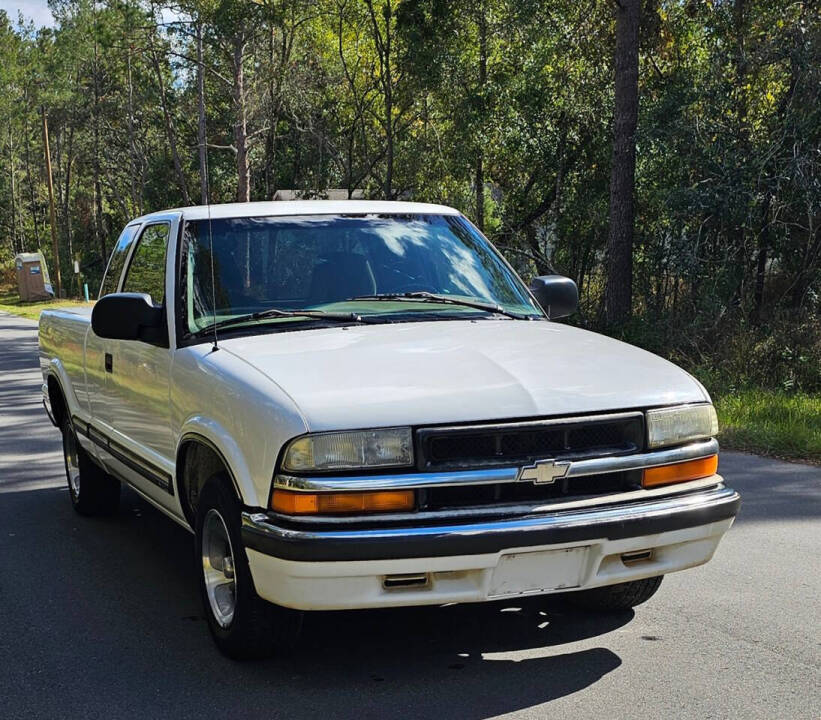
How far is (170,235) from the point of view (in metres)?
5.38

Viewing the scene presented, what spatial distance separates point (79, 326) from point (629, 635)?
394 centimetres

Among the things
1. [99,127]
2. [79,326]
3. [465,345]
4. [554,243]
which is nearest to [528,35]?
[554,243]

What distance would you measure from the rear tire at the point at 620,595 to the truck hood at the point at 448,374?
1.02 meters

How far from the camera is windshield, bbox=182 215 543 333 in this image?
16.3 feet

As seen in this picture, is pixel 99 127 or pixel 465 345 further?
pixel 99 127

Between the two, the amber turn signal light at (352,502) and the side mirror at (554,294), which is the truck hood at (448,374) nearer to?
the amber turn signal light at (352,502)

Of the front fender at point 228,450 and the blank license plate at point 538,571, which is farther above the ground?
the front fender at point 228,450

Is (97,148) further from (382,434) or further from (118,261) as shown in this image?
(382,434)

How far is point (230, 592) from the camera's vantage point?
434 cm

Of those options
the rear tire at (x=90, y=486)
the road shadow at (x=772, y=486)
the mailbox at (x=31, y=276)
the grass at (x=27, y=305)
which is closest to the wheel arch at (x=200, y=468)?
the rear tire at (x=90, y=486)

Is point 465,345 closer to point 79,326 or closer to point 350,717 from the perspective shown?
point 350,717

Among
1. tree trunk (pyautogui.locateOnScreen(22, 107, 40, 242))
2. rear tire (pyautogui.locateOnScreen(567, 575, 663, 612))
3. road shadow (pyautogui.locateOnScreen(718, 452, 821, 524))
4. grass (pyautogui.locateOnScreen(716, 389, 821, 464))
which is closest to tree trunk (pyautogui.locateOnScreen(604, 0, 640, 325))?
grass (pyautogui.locateOnScreen(716, 389, 821, 464))

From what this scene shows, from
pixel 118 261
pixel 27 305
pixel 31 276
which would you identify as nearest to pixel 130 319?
pixel 118 261

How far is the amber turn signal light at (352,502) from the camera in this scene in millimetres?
3684
